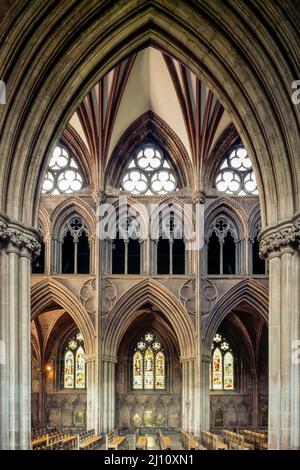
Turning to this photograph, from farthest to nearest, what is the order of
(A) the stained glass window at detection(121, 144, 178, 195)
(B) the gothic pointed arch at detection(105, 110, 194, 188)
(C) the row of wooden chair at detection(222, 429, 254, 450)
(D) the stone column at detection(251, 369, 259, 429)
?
(D) the stone column at detection(251, 369, 259, 429)
(A) the stained glass window at detection(121, 144, 178, 195)
(B) the gothic pointed arch at detection(105, 110, 194, 188)
(C) the row of wooden chair at detection(222, 429, 254, 450)

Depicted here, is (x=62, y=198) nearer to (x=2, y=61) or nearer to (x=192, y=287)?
(x=192, y=287)

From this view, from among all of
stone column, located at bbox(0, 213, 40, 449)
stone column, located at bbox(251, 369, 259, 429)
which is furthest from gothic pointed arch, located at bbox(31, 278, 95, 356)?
stone column, located at bbox(0, 213, 40, 449)

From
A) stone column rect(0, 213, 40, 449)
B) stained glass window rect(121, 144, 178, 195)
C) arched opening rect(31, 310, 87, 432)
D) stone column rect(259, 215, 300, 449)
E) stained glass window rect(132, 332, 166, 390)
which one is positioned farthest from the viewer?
stained glass window rect(132, 332, 166, 390)

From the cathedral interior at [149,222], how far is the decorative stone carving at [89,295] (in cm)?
7

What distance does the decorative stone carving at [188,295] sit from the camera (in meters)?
30.5

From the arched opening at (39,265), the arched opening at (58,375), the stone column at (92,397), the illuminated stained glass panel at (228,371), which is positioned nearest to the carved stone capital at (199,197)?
the arched opening at (39,265)

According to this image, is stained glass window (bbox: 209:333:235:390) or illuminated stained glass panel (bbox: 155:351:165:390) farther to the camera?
illuminated stained glass panel (bbox: 155:351:165:390)

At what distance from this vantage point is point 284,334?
1570cm

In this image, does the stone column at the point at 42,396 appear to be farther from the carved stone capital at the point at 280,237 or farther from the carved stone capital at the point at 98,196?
the carved stone capital at the point at 280,237

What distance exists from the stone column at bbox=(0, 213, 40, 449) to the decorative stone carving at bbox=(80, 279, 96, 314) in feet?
45.8

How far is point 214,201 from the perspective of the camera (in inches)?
1228

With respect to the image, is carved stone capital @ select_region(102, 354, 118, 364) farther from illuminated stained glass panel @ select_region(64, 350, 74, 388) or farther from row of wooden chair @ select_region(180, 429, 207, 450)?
illuminated stained glass panel @ select_region(64, 350, 74, 388)

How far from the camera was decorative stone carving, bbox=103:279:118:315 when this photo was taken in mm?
30516
